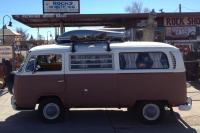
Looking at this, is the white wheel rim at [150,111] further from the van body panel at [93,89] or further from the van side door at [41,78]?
the van side door at [41,78]

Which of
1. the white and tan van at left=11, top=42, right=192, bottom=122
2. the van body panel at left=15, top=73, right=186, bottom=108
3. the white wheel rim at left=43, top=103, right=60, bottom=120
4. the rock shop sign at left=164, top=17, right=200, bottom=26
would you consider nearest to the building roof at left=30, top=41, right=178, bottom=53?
the white and tan van at left=11, top=42, right=192, bottom=122

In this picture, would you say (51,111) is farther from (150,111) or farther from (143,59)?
(143,59)

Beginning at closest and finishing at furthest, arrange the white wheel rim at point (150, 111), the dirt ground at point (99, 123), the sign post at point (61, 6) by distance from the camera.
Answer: the dirt ground at point (99, 123) → the white wheel rim at point (150, 111) → the sign post at point (61, 6)

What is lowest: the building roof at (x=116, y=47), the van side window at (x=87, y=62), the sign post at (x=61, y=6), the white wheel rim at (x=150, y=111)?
the white wheel rim at (x=150, y=111)

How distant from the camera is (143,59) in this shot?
11.5 metres

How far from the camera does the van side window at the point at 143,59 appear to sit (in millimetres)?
11500

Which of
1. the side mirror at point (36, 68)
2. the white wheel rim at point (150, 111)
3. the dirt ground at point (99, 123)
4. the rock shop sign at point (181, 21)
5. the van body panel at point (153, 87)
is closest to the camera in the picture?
the dirt ground at point (99, 123)

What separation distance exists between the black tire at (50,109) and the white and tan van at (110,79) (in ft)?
0.08

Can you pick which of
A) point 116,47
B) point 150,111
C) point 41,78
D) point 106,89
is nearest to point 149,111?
point 150,111

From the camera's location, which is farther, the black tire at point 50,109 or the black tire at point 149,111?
the black tire at point 50,109

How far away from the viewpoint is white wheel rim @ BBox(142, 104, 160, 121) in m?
11.5

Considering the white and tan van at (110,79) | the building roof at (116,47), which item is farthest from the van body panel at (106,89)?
the building roof at (116,47)

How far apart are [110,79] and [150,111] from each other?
1263 mm

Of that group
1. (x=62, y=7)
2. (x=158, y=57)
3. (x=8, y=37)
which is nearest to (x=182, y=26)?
(x=62, y=7)
